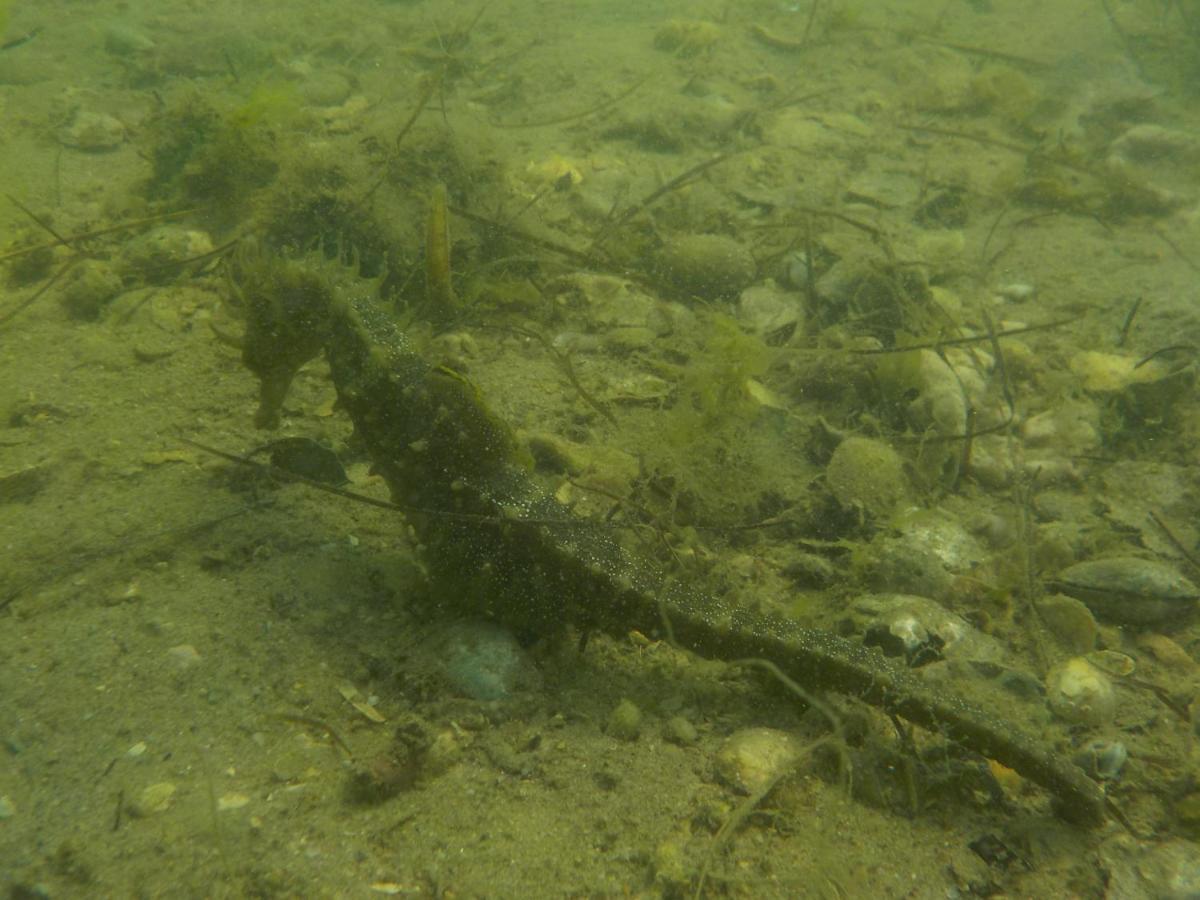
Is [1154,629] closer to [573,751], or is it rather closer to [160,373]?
[573,751]

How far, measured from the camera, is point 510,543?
287cm

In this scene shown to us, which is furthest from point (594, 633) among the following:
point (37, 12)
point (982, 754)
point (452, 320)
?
point (37, 12)

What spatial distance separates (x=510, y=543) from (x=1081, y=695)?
2.62 metres

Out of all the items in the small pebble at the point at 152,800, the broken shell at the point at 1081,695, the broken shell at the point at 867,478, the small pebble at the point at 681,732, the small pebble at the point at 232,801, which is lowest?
the small pebble at the point at 681,732

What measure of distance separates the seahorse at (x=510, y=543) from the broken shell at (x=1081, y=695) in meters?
0.56

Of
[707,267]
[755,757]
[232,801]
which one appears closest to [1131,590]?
[755,757]

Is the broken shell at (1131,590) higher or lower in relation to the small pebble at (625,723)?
higher

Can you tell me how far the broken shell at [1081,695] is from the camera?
9.75 feet

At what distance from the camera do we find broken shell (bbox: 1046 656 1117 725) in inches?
117

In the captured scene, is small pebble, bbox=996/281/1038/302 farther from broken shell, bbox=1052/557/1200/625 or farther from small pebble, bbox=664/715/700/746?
small pebble, bbox=664/715/700/746

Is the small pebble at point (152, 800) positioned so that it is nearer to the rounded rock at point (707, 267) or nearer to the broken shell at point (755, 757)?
the broken shell at point (755, 757)

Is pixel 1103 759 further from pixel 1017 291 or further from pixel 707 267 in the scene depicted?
pixel 1017 291

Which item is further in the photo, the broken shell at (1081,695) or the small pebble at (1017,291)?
the small pebble at (1017,291)

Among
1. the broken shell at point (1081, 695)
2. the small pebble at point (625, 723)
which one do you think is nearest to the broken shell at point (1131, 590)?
the broken shell at point (1081, 695)
